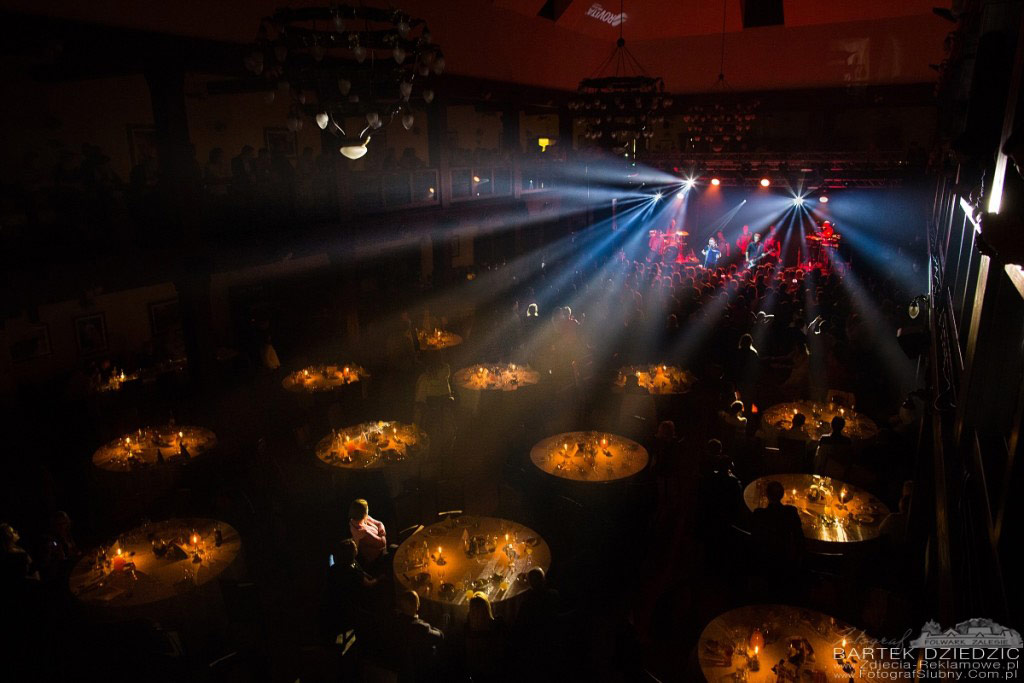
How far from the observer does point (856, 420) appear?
8.41 meters

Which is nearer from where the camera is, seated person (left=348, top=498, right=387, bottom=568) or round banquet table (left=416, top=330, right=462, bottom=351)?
seated person (left=348, top=498, right=387, bottom=568)

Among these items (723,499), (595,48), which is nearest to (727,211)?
(595,48)

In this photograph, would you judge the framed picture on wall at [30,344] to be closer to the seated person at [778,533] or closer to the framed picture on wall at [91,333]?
the framed picture on wall at [91,333]

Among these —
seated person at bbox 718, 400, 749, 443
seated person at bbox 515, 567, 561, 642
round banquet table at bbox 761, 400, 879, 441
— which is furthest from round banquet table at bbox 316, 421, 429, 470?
round banquet table at bbox 761, 400, 879, 441

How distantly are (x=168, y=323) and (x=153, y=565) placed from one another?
32.1ft

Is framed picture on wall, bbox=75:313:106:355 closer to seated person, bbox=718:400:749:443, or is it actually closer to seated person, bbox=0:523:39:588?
seated person, bbox=0:523:39:588

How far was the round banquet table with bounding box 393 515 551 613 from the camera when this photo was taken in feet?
17.8

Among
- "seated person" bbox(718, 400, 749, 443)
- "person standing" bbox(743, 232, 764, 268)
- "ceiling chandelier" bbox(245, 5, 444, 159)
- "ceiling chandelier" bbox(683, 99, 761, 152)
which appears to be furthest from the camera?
"person standing" bbox(743, 232, 764, 268)

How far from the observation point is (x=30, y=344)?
1158 centimetres

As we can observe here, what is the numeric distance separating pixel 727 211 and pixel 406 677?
24.5 metres

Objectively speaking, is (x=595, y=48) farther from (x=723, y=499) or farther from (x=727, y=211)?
(x=723, y=499)

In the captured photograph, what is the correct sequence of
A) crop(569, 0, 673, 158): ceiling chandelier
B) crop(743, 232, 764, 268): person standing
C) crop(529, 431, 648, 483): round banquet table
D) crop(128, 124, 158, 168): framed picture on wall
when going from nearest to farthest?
crop(529, 431, 648, 483): round banquet table
crop(569, 0, 673, 158): ceiling chandelier
crop(128, 124, 158, 168): framed picture on wall
crop(743, 232, 764, 268): person standing

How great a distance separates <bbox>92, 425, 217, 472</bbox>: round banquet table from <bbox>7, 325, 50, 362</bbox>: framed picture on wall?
4.94 m

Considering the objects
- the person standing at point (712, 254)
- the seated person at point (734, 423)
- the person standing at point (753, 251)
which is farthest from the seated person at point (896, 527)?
the person standing at point (712, 254)
